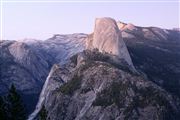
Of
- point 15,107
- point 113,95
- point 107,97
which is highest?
point 15,107

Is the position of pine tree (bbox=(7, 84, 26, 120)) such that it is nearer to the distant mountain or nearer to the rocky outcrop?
the rocky outcrop

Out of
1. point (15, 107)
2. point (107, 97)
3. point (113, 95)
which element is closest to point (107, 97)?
point (107, 97)

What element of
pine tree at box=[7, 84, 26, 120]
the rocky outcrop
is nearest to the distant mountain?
the rocky outcrop

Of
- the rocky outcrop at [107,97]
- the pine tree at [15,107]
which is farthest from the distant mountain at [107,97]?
the pine tree at [15,107]

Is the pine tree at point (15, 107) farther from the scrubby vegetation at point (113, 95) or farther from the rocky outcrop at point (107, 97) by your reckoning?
the scrubby vegetation at point (113, 95)

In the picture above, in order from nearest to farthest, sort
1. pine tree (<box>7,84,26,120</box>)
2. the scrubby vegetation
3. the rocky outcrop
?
Result: pine tree (<box>7,84,26,120</box>)
the rocky outcrop
the scrubby vegetation

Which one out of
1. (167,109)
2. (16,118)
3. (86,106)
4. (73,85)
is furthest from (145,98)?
(16,118)

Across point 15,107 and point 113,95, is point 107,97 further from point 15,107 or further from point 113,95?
point 15,107

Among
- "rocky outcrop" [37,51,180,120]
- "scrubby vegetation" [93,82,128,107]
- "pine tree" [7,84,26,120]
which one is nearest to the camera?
"pine tree" [7,84,26,120]

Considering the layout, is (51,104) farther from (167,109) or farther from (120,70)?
(167,109)
